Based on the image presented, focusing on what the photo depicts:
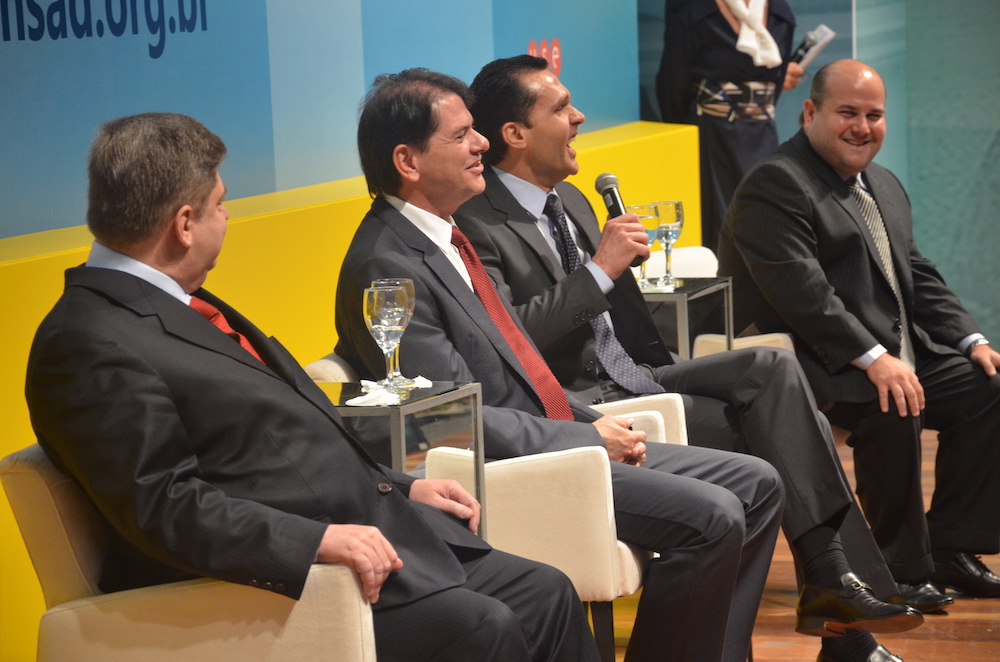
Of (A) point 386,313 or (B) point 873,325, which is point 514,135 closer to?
(A) point 386,313

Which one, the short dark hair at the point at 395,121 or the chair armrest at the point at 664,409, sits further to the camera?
the chair armrest at the point at 664,409

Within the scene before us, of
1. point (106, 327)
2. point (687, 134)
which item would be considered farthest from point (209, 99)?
point (687, 134)

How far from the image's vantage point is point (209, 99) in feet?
10.6

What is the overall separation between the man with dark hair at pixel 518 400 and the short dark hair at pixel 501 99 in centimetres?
44

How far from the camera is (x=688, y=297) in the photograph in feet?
11.2

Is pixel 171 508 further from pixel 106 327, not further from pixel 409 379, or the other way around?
pixel 409 379

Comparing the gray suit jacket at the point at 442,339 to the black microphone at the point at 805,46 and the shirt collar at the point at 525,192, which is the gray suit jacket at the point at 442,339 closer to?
the shirt collar at the point at 525,192

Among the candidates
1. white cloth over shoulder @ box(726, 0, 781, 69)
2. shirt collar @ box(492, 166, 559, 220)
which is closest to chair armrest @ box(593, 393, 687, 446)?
shirt collar @ box(492, 166, 559, 220)

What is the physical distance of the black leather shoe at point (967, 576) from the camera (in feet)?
11.7

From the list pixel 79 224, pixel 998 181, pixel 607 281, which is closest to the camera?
pixel 79 224

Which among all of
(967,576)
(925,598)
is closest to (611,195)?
(925,598)

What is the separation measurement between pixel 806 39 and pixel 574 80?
4.63 feet

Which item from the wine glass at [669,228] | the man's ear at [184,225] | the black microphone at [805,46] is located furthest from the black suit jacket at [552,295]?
the black microphone at [805,46]

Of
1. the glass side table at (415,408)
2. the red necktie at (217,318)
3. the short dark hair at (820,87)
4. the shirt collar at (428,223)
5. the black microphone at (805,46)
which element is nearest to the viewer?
the red necktie at (217,318)
